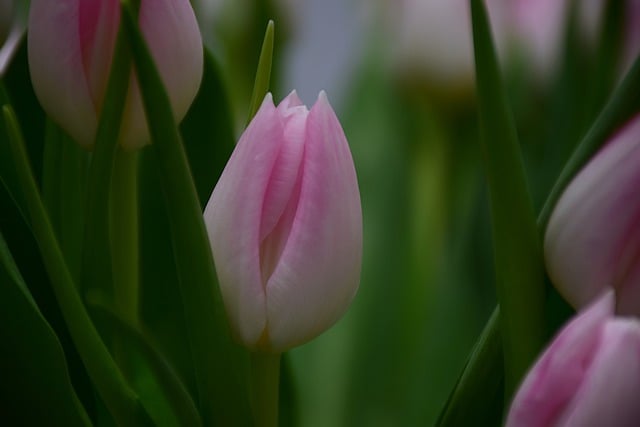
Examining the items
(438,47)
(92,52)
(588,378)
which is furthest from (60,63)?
(438,47)

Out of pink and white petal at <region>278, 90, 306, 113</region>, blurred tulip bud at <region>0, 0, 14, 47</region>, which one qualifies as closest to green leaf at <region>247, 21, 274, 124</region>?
pink and white petal at <region>278, 90, 306, 113</region>

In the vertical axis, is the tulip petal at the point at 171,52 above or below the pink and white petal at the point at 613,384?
above

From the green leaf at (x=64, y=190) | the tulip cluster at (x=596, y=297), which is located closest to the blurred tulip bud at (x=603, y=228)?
the tulip cluster at (x=596, y=297)

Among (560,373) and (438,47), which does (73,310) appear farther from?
(438,47)

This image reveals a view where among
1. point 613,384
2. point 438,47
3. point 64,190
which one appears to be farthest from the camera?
point 438,47

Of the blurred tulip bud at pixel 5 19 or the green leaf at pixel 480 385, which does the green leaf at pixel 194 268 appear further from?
the blurred tulip bud at pixel 5 19

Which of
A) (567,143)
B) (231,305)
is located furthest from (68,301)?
(567,143)

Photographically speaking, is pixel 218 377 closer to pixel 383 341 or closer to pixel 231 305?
pixel 231 305
